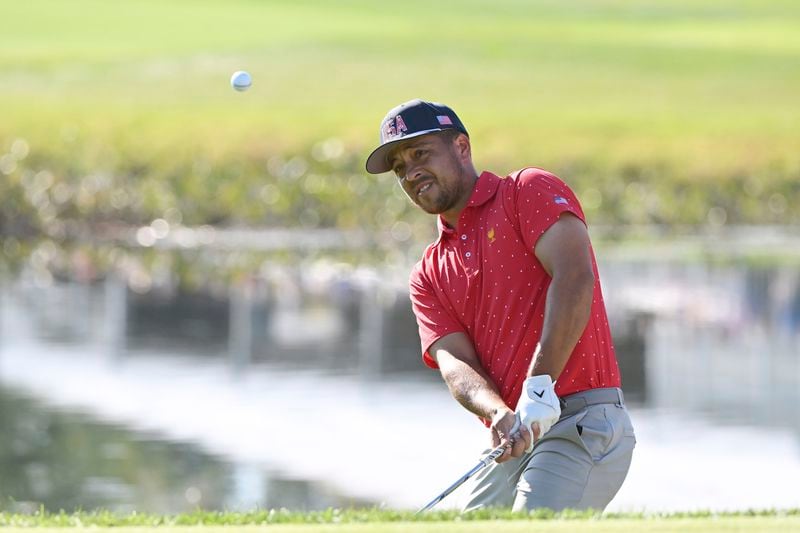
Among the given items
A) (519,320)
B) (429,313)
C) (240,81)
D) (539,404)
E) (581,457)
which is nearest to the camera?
(539,404)

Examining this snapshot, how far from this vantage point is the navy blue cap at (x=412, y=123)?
5.85 metres

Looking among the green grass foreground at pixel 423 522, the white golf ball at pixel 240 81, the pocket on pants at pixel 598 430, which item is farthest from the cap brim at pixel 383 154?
the white golf ball at pixel 240 81

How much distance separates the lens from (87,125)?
26453mm

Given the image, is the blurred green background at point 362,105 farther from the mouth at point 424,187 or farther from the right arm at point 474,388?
the mouth at point 424,187

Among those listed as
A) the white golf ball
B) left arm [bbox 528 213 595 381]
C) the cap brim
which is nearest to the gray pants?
left arm [bbox 528 213 595 381]

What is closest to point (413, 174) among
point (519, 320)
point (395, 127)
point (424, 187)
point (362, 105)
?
point (424, 187)

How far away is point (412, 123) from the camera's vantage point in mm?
5852

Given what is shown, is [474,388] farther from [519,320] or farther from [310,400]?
[310,400]

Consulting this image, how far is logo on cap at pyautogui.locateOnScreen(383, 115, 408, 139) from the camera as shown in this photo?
5852 mm

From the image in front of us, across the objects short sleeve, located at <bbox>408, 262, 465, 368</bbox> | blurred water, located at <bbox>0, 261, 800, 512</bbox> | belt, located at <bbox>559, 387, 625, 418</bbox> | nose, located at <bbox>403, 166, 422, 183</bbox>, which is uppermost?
nose, located at <bbox>403, 166, 422, 183</bbox>

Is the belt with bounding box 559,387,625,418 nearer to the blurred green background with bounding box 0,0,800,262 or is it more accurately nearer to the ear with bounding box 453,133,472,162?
the ear with bounding box 453,133,472,162

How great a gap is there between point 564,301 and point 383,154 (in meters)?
0.85

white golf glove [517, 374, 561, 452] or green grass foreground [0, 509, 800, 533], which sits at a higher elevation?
white golf glove [517, 374, 561, 452]

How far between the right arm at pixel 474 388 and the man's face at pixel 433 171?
18.6 inches
